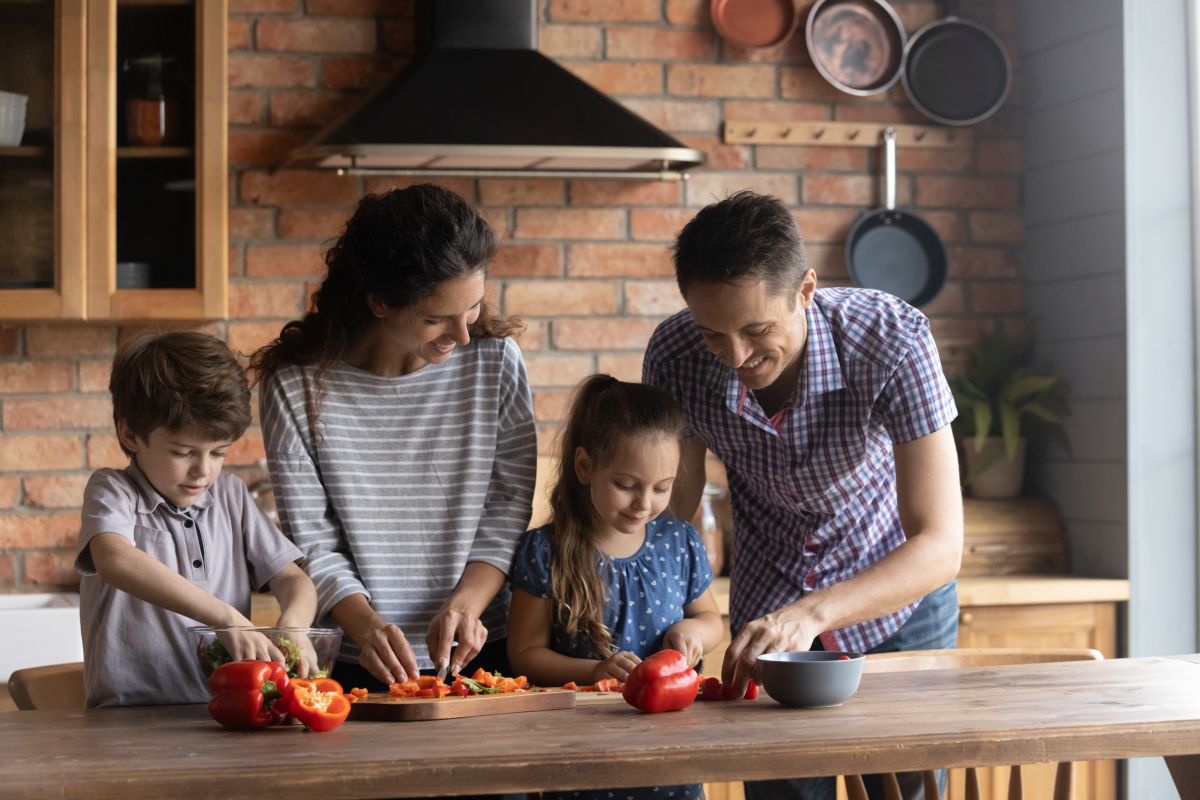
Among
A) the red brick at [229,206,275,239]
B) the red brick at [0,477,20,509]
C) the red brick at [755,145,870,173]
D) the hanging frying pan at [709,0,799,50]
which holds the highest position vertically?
the hanging frying pan at [709,0,799,50]

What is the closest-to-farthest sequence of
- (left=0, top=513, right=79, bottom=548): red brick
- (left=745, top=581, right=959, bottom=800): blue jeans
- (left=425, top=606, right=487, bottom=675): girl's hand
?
1. (left=425, top=606, right=487, bottom=675): girl's hand
2. (left=745, top=581, right=959, bottom=800): blue jeans
3. (left=0, top=513, right=79, bottom=548): red brick

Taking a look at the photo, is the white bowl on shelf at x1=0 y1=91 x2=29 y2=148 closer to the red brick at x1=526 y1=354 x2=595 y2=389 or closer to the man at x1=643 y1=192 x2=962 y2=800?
the red brick at x1=526 y1=354 x2=595 y2=389

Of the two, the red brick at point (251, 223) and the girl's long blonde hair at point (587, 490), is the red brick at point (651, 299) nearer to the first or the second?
the red brick at point (251, 223)

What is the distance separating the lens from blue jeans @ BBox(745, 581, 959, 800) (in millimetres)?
2088

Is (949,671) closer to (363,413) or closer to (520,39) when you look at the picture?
(363,413)

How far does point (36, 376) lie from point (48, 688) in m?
1.50

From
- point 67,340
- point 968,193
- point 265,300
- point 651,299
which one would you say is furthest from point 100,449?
point 968,193

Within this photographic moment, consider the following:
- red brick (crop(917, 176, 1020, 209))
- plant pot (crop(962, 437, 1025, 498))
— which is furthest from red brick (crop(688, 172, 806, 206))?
plant pot (crop(962, 437, 1025, 498))

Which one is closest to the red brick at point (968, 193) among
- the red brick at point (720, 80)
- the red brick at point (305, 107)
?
the red brick at point (720, 80)

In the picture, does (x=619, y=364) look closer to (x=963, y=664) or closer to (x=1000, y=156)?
(x=1000, y=156)

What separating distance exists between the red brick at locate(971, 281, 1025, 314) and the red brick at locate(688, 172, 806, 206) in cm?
55

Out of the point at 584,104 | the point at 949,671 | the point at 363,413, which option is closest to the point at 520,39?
the point at 584,104

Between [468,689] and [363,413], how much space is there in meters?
0.44

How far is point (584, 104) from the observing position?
318cm
